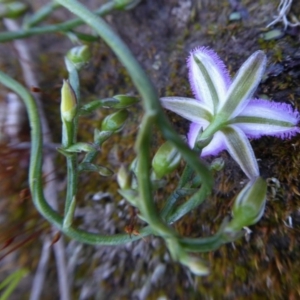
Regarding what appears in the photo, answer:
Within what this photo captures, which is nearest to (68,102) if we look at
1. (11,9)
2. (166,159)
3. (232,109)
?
(166,159)

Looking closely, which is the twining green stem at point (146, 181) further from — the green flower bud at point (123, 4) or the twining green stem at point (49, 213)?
the green flower bud at point (123, 4)

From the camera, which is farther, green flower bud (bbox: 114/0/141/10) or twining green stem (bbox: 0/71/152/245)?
green flower bud (bbox: 114/0/141/10)

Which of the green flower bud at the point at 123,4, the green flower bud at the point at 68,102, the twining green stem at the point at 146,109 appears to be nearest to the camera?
the twining green stem at the point at 146,109

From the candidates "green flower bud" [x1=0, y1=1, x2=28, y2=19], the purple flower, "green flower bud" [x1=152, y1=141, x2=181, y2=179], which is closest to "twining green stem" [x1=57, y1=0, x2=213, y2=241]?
"green flower bud" [x1=152, y1=141, x2=181, y2=179]

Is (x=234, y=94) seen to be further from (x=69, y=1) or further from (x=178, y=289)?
(x=178, y=289)

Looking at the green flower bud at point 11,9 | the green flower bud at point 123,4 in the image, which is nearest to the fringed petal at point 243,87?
the green flower bud at point 123,4

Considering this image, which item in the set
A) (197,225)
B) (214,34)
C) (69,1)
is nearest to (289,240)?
(197,225)

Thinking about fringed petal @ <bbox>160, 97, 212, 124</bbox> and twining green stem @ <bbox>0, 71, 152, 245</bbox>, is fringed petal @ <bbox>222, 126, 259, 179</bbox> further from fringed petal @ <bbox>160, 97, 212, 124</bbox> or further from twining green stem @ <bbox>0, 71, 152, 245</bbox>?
twining green stem @ <bbox>0, 71, 152, 245</bbox>
